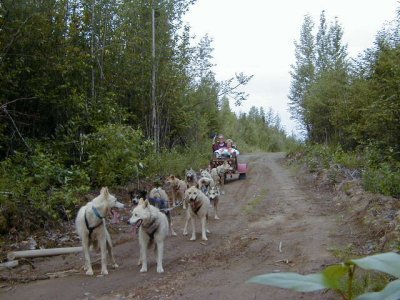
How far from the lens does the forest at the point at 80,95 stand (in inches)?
349

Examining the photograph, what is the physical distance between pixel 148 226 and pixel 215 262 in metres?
1.05

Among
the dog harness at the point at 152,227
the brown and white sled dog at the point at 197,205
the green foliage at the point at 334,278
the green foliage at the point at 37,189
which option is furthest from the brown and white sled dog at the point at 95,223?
the green foliage at the point at 334,278

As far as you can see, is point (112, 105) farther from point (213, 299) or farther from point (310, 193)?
point (213, 299)

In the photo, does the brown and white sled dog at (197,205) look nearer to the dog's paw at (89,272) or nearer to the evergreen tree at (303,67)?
the dog's paw at (89,272)

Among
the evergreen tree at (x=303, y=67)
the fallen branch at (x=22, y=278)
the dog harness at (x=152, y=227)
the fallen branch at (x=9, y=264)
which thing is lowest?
the fallen branch at (x=22, y=278)

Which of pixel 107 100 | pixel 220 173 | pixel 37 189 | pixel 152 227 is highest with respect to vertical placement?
pixel 107 100

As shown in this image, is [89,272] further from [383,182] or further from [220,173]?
[220,173]

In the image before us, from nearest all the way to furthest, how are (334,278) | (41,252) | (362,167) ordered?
(334,278)
(41,252)
(362,167)

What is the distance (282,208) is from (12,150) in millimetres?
6195

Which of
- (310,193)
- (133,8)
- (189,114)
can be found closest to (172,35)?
(133,8)

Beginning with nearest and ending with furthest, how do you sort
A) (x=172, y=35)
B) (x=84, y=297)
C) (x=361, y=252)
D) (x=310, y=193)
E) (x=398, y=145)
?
(x=84, y=297) < (x=361, y=252) < (x=398, y=145) < (x=310, y=193) < (x=172, y=35)

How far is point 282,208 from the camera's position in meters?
9.81

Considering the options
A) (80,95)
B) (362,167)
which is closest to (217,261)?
(80,95)

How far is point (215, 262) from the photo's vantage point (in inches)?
237
